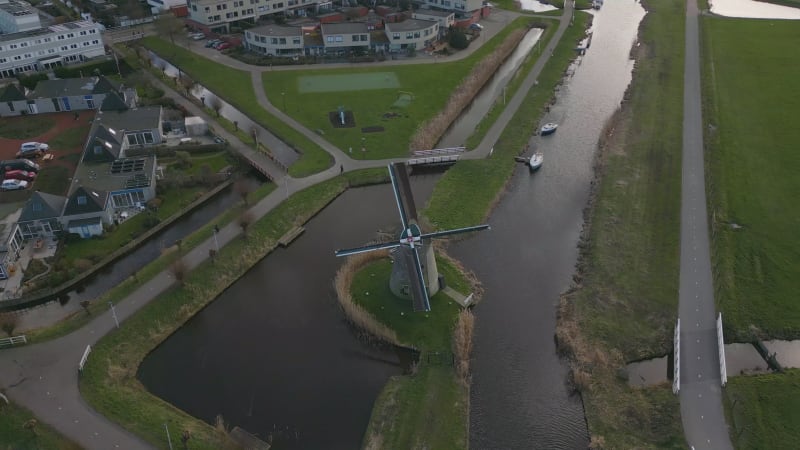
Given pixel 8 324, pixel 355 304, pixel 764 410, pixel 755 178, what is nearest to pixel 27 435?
pixel 8 324

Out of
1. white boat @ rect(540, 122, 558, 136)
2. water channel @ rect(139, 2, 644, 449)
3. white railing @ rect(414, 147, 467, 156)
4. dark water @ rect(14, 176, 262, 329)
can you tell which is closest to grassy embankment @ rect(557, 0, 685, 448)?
water channel @ rect(139, 2, 644, 449)

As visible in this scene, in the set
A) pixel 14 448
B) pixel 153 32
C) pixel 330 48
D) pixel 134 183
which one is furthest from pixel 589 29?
pixel 14 448

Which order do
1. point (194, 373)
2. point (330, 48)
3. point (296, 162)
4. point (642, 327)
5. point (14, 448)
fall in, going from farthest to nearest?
point (330, 48)
point (296, 162)
point (642, 327)
point (194, 373)
point (14, 448)

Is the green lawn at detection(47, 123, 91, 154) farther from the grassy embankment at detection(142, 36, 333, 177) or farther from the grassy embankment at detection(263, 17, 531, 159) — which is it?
the grassy embankment at detection(263, 17, 531, 159)

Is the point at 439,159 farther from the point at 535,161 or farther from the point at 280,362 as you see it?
the point at 280,362

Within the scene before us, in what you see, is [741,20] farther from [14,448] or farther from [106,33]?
[14,448]
